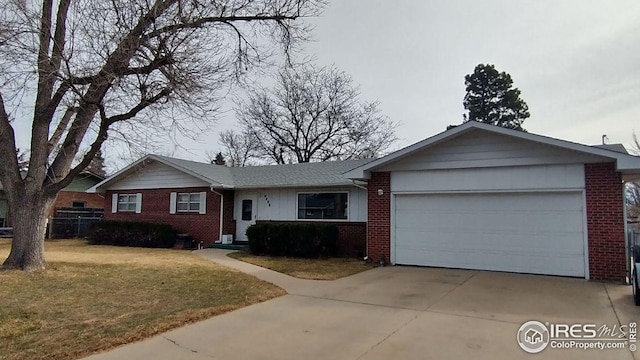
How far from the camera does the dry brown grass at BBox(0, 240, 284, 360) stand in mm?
5090

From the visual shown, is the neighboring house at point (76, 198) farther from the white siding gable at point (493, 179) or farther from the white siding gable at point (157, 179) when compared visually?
the white siding gable at point (493, 179)

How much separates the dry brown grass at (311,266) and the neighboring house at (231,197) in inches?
85.9

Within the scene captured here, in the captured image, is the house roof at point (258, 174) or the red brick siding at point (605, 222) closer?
the red brick siding at point (605, 222)

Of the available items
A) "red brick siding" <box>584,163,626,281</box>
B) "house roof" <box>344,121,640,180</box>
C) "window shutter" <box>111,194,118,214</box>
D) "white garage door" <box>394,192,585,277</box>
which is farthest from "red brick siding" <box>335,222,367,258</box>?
"window shutter" <box>111,194,118,214</box>

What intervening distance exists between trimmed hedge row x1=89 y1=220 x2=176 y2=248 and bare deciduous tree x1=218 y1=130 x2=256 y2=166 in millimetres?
16521

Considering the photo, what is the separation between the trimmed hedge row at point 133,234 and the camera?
1720cm

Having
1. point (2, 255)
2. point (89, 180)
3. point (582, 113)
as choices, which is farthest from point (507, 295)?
point (89, 180)

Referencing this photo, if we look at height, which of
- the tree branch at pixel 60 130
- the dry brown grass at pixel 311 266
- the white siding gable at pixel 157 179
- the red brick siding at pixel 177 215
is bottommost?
the dry brown grass at pixel 311 266

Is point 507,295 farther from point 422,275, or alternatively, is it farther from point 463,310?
point 422,275

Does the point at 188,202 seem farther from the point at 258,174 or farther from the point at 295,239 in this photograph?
the point at 295,239

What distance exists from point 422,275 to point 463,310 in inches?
133

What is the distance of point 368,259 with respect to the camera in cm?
1203

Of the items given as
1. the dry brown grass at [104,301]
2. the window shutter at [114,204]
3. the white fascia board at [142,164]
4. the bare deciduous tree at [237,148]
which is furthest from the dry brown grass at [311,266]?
the bare deciduous tree at [237,148]

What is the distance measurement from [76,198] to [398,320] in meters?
25.8
